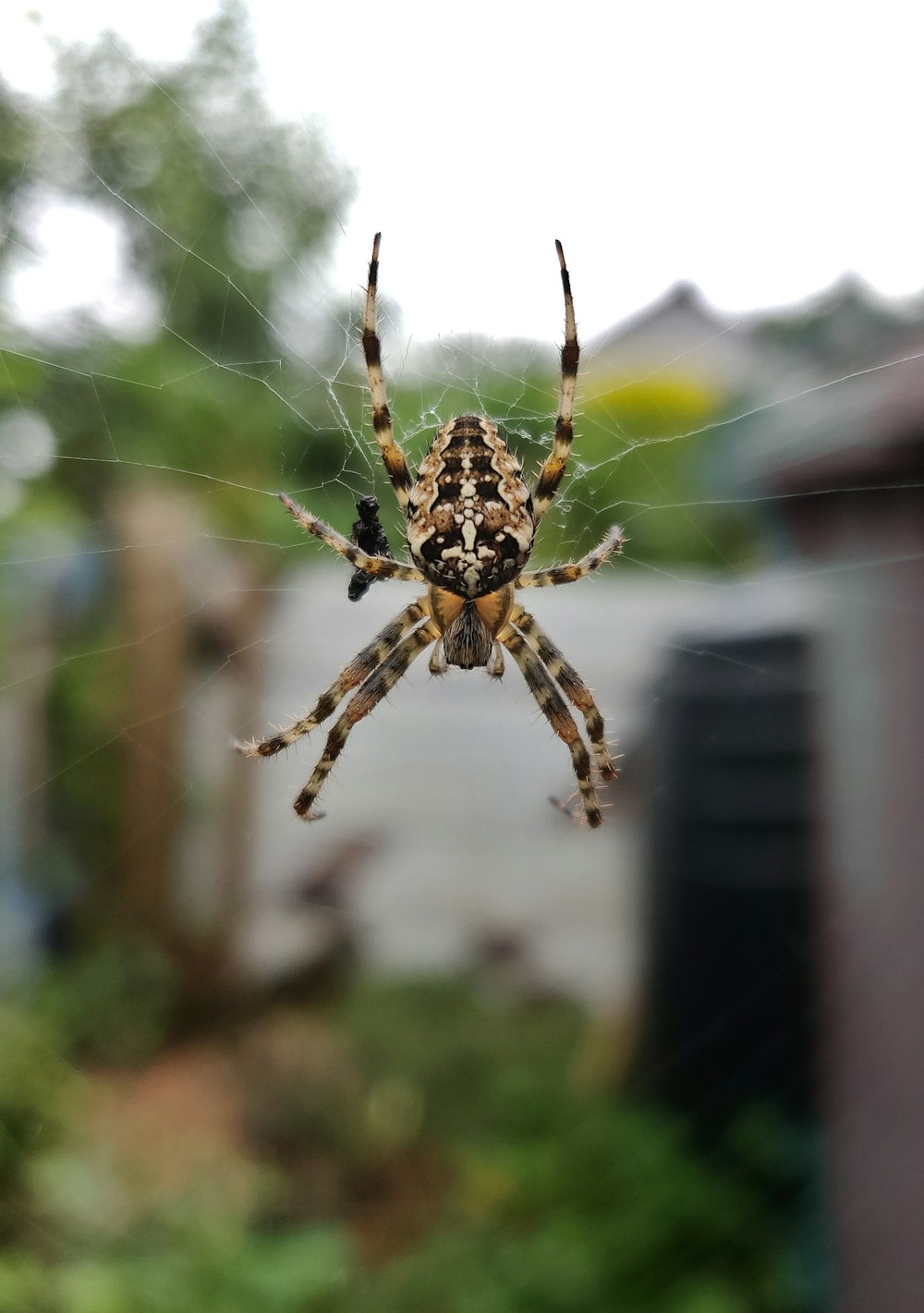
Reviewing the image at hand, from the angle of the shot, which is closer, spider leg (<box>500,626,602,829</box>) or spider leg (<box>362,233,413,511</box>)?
spider leg (<box>362,233,413,511</box>)

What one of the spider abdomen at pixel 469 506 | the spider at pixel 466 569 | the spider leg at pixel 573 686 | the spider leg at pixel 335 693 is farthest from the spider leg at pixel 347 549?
the spider leg at pixel 573 686

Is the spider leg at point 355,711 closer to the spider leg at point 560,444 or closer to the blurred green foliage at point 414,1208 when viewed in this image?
the spider leg at point 560,444

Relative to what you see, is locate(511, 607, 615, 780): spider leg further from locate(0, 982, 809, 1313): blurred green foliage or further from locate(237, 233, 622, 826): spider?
locate(0, 982, 809, 1313): blurred green foliage

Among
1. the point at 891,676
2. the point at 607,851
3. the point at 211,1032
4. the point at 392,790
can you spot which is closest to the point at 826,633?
the point at 891,676

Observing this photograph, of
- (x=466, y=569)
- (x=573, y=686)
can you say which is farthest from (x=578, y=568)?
(x=573, y=686)

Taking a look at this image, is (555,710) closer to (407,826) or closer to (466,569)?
(466,569)

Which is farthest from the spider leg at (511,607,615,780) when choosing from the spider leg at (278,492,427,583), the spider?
the spider leg at (278,492,427,583)
